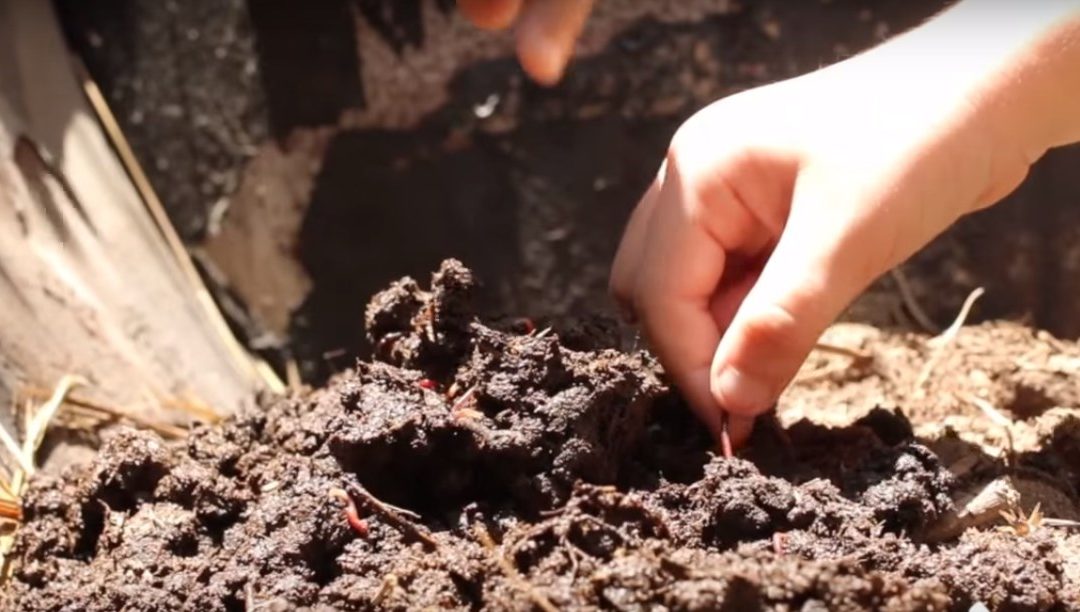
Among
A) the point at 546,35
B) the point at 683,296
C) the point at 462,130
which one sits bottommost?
the point at 683,296

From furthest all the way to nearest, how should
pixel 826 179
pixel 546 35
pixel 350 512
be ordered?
1. pixel 546 35
2. pixel 826 179
3. pixel 350 512

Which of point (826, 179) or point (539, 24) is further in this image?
point (539, 24)

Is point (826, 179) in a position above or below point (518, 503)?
above

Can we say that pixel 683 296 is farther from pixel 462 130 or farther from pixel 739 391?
pixel 462 130

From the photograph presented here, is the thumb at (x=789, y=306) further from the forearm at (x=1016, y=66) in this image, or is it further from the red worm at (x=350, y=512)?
the red worm at (x=350, y=512)

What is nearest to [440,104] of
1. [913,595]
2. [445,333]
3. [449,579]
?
[445,333]

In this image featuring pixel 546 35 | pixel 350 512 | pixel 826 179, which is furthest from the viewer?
pixel 546 35

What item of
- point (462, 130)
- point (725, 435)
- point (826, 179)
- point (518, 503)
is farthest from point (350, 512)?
point (462, 130)
